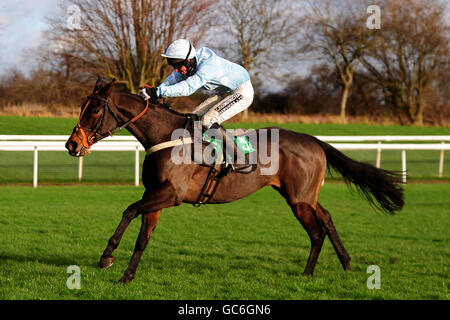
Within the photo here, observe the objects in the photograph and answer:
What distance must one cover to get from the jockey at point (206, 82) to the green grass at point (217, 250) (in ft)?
4.13

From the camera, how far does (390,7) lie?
80.6 feet

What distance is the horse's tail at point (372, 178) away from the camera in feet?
18.2

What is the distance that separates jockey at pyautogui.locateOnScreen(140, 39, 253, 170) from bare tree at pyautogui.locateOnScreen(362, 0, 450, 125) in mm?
21409

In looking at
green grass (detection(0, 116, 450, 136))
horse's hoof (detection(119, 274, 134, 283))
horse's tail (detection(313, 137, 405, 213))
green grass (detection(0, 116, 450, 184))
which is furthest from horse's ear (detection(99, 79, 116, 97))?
green grass (detection(0, 116, 450, 136))

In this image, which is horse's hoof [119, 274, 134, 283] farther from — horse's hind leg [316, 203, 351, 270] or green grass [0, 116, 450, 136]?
green grass [0, 116, 450, 136]

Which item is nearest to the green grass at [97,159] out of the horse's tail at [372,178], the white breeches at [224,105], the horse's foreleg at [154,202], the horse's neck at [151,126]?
the horse's tail at [372,178]

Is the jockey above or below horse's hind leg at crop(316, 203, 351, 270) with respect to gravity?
above

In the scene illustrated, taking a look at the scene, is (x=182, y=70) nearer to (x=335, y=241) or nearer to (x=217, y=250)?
(x=335, y=241)

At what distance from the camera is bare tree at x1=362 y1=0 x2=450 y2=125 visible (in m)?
24.6

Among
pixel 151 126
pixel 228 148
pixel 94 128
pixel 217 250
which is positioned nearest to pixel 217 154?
pixel 228 148

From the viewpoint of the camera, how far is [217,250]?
19.8ft

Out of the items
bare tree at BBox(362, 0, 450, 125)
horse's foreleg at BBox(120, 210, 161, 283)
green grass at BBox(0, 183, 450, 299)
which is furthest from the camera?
bare tree at BBox(362, 0, 450, 125)

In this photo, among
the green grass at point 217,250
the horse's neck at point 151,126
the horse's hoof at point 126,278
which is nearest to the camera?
the green grass at point 217,250

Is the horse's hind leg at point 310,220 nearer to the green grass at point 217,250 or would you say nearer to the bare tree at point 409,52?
the green grass at point 217,250
